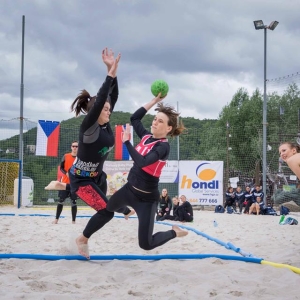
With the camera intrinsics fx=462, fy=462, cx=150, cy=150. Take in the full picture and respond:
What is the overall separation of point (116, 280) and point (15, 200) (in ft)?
37.4

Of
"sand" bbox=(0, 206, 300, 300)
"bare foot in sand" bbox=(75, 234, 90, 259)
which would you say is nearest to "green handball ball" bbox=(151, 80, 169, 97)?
"bare foot in sand" bbox=(75, 234, 90, 259)

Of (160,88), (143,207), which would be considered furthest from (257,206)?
(143,207)

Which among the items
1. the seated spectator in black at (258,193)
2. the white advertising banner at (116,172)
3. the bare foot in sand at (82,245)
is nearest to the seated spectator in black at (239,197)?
the seated spectator in black at (258,193)

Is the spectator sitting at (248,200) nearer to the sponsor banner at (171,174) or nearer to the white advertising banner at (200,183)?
the white advertising banner at (200,183)

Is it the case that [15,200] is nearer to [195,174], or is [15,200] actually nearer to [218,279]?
[195,174]

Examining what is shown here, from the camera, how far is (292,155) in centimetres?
483

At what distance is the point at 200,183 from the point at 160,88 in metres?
10.6

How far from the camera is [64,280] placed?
3.94 m

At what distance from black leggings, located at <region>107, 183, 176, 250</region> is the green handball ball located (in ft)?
3.40

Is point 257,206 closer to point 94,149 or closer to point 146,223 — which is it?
point 146,223

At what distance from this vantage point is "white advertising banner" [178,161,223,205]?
15.0 m

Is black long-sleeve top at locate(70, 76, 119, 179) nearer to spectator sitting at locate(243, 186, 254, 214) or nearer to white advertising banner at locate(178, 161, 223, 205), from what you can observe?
spectator sitting at locate(243, 186, 254, 214)

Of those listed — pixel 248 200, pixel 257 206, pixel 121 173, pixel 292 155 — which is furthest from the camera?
pixel 121 173

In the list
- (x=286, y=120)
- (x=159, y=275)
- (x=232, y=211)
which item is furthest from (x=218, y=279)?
(x=286, y=120)
